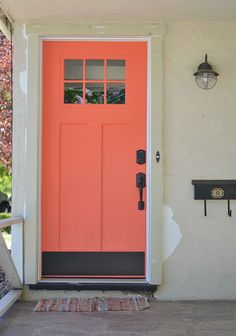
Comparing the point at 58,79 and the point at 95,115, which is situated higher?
the point at 58,79

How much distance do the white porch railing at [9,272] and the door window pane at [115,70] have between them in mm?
1517

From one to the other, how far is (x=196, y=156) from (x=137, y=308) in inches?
55.6

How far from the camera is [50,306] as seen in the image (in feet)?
12.7

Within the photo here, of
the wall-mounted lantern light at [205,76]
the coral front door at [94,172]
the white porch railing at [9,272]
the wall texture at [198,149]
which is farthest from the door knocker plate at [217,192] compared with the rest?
the white porch railing at [9,272]

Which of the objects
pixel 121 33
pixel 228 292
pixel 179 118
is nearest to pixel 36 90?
pixel 121 33

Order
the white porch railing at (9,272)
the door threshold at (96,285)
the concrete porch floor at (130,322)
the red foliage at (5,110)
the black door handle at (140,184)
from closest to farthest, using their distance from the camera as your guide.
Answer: the concrete porch floor at (130,322), the white porch railing at (9,272), the door threshold at (96,285), the black door handle at (140,184), the red foliage at (5,110)

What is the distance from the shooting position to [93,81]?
4207 mm

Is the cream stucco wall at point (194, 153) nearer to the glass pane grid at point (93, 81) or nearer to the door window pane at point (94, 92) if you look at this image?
the glass pane grid at point (93, 81)

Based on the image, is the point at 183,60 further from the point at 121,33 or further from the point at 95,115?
the point at 95,115

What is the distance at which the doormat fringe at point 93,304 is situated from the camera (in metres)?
3.80

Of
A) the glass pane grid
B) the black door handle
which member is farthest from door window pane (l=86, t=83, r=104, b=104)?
the black door handle

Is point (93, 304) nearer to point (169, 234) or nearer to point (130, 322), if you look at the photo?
point (130, 322)

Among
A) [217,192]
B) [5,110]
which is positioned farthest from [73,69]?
[5,110]

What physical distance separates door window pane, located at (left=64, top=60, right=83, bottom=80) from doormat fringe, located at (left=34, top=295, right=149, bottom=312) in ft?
6.49
